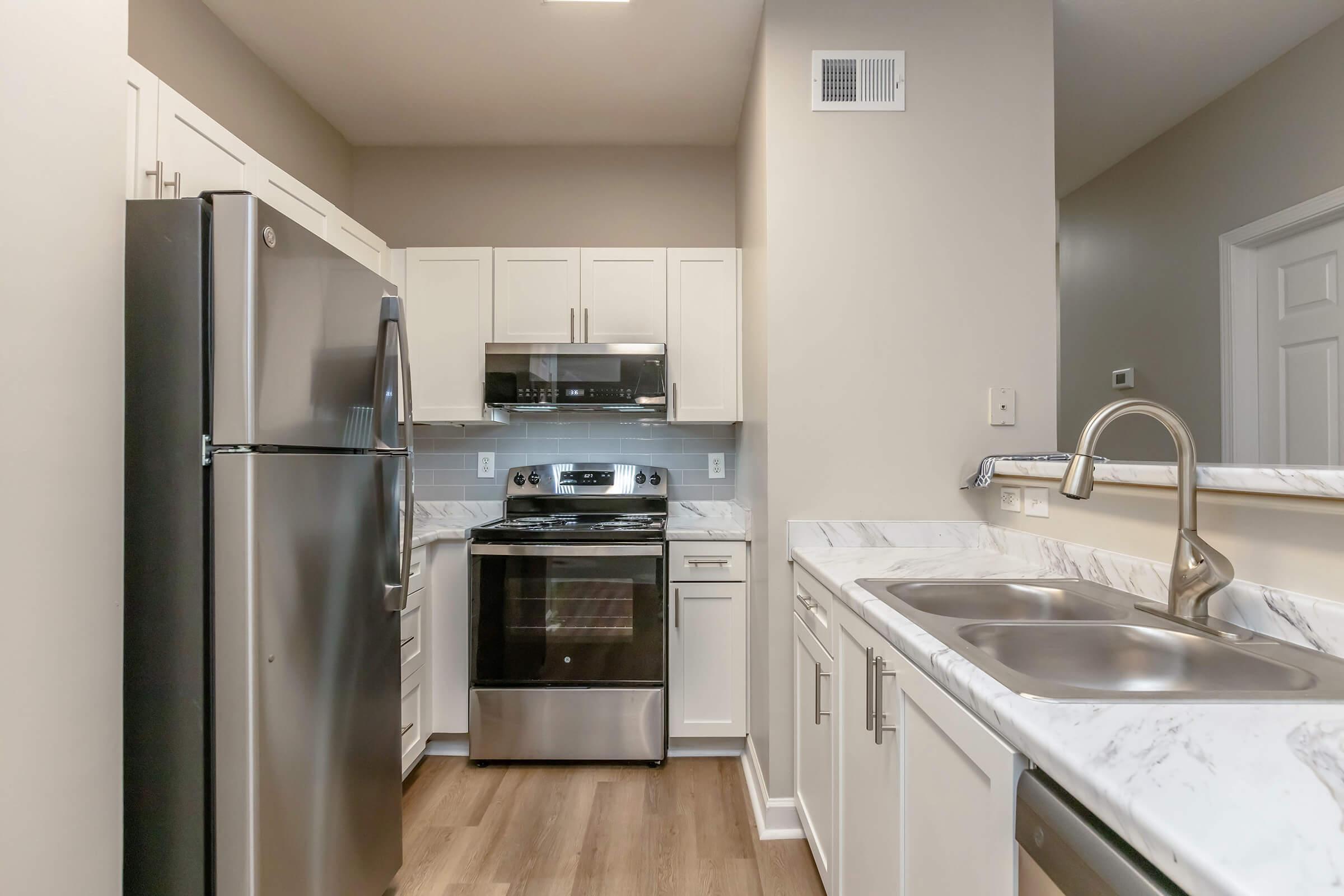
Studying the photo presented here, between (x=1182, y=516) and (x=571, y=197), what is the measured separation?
2842 millimetres

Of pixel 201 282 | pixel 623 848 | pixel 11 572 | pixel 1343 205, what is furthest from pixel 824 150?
pixel 623 848

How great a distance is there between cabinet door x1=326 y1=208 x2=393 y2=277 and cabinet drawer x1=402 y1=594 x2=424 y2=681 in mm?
1258

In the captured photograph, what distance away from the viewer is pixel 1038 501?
1.76m

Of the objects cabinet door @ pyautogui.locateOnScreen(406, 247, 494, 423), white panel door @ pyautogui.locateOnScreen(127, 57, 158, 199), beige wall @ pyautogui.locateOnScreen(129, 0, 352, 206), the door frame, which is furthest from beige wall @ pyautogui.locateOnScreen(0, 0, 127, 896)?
the door frame

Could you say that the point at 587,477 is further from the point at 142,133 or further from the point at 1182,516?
the point at 1182,516

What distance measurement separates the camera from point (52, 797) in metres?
0.98

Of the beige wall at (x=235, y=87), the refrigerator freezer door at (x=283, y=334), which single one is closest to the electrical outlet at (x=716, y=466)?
the refrigerator freezer door at (x=283, y=334)

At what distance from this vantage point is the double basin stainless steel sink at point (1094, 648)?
0.79 metres

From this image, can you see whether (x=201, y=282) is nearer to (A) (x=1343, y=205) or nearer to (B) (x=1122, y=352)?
(A) (x=1343, y=205)

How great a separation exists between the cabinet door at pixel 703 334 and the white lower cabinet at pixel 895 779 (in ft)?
3.96

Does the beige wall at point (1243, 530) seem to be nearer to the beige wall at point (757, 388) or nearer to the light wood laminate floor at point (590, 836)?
the beige wall at point (757, 388)

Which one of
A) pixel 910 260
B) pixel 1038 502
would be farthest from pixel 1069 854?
pixel 910 260

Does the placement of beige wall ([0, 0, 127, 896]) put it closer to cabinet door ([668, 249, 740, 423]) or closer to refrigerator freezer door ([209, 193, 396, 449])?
refrigerator freezer door ([209, 193, 396, 449])

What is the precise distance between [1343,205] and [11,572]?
2.98 metres
